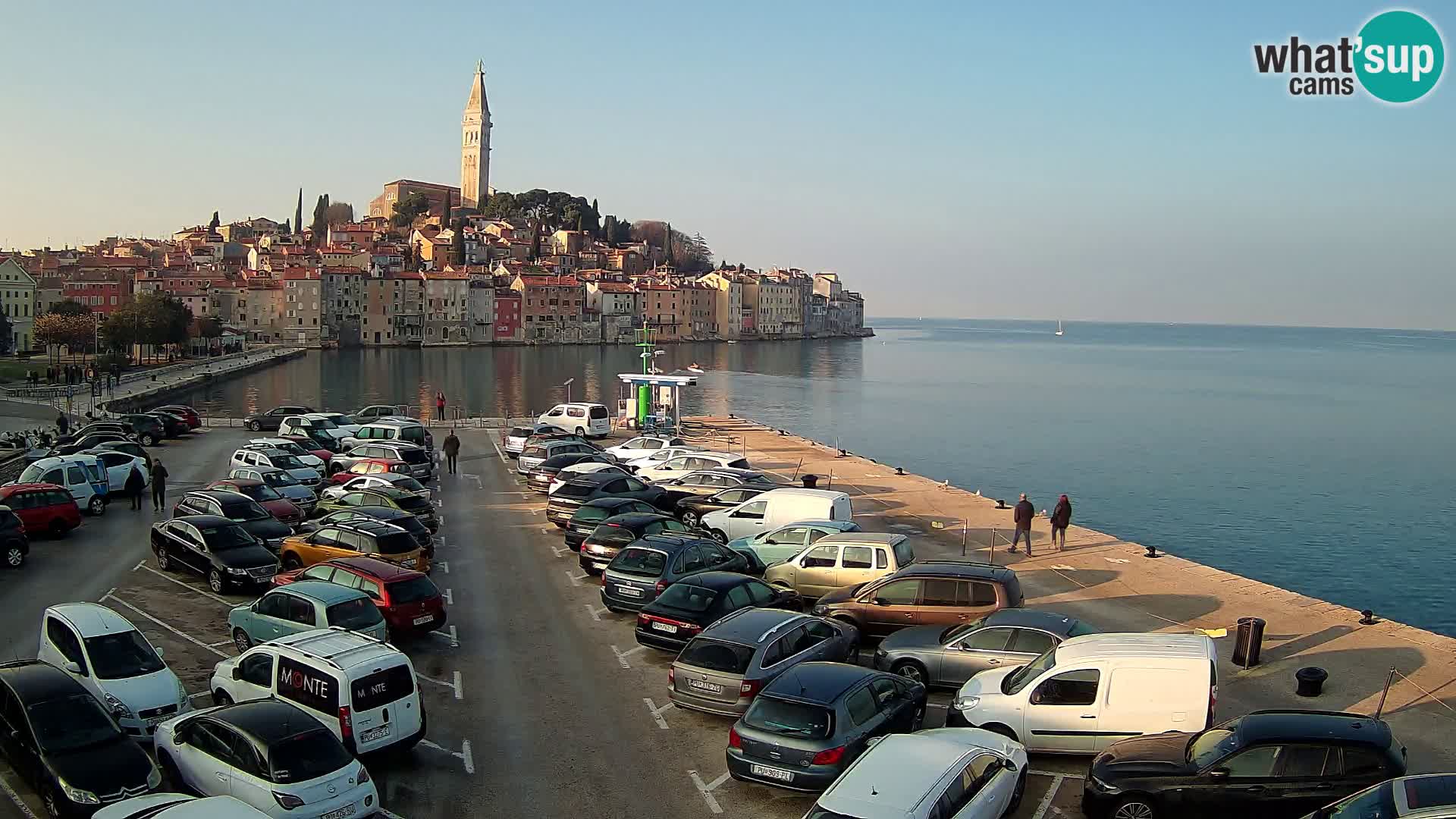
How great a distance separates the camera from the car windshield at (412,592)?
46.2 feet

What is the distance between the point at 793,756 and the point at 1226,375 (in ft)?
429

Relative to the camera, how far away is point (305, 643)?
1075 centimetres

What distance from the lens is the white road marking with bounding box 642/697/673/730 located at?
11.7 meters

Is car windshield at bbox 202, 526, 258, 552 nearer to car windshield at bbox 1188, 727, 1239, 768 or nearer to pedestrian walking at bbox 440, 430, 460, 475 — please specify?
pedestrian walking at bbox 440, 430, 460, 475

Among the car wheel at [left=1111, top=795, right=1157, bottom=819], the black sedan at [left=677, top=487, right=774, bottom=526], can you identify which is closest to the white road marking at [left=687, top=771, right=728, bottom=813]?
the car wheel at [left=1111, top=795, right=1157, bottom=819]

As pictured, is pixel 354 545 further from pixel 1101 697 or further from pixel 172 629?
pixel 1101 697

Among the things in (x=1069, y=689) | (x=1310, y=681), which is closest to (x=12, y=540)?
(x=1069, y=689)

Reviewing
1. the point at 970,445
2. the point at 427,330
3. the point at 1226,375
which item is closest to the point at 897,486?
the point at 970,445

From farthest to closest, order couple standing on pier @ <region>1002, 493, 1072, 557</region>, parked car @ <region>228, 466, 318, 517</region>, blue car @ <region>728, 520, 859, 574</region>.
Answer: parked car @ <region>228, 466, 318, 517</region> → couple standing on pier @ <region>1002, 493, 1072, 557</region> → blue car @ <region>728, 520, 859, 574</region>

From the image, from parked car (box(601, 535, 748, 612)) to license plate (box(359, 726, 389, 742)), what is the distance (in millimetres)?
5485

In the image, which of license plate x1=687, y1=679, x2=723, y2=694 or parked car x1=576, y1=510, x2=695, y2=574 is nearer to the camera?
license plate x1=687, y1=679, x2=723, y2=694

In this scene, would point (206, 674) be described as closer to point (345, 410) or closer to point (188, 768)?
point (188, 768)

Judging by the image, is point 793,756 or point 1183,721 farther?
point 1183,721

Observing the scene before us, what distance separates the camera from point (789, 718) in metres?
9.77
